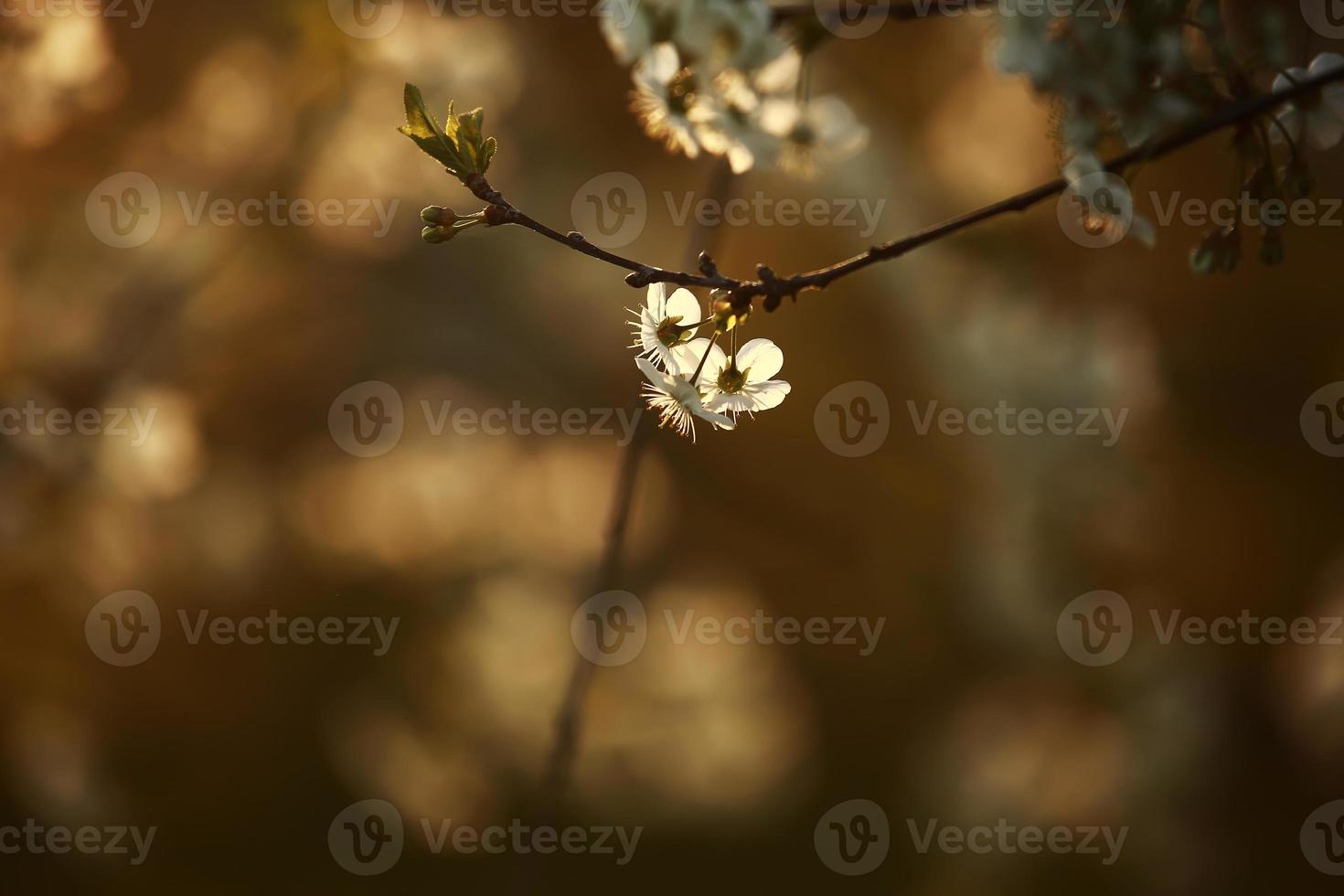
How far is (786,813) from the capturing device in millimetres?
1832

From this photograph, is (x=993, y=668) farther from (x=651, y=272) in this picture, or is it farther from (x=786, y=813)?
(x=651, y=272)

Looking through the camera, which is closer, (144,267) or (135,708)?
(144,267)

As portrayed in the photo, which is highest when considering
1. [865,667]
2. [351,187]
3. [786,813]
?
[351,187]

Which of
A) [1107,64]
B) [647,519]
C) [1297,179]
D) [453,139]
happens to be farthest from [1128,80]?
[647,519]

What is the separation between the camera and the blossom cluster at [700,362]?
470 mm

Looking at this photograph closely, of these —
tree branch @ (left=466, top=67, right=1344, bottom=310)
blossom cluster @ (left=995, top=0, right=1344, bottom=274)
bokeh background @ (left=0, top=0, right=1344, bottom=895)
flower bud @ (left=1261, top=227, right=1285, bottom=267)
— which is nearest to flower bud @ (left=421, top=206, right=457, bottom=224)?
tree branch @ (left=466, top=67, right=1344, bottom=310)

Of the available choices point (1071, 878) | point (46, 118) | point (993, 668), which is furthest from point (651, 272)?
point (1071, 878)

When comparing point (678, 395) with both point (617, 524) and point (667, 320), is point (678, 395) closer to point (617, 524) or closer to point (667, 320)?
point (667, 320)

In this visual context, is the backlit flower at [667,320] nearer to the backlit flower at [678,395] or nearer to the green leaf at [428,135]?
the backlit flower at [678,395]

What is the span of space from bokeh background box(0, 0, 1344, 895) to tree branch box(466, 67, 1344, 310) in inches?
45.4

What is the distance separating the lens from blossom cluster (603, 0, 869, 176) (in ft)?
1.53

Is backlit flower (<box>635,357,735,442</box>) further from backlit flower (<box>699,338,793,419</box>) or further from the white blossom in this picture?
the white blossom

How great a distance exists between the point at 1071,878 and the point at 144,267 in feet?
6.83

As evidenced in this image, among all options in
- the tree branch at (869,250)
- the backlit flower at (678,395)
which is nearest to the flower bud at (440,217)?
the tree branch at (869,250)
